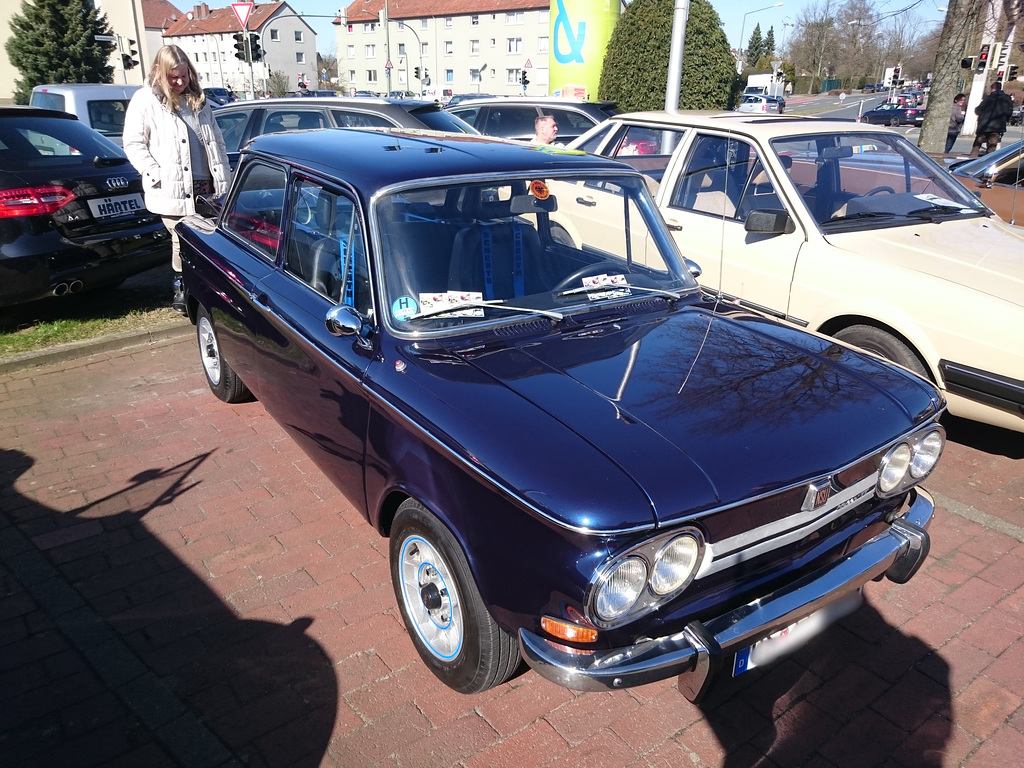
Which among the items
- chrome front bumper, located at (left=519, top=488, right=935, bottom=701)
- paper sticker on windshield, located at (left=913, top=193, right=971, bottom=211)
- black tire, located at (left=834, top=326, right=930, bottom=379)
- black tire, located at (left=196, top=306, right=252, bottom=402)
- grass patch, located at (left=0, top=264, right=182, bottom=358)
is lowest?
grass patch, located at (left=0, top=264, right=182, bottom=358)

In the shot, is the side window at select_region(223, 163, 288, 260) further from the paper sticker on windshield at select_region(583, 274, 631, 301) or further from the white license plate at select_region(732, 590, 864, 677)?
the white license plate at select_region(732, 590, 864, 677)

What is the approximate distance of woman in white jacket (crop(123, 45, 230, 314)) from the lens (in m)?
5.67

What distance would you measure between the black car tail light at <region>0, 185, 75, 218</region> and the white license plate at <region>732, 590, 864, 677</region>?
591 centimetres

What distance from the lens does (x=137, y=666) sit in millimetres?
2994

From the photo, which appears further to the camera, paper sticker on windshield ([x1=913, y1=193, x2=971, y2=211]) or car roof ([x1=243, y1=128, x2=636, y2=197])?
paper sticker on windshield ([x1=913, y1=193, x2=971, y2=211])

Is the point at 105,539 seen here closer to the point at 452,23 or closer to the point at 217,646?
the point at 217,646

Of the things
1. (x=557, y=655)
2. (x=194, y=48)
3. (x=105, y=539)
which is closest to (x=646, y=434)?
(x=557, y=655)

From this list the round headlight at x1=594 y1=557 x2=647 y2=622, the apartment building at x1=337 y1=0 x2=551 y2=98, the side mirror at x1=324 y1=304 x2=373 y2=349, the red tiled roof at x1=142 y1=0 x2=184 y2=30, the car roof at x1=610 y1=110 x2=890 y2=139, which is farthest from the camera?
the red tiled roof at x1=142 y1=0 x2=184 y2=30

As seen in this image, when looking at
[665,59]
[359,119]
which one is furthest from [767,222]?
[665,59]

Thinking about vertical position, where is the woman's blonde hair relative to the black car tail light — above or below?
above

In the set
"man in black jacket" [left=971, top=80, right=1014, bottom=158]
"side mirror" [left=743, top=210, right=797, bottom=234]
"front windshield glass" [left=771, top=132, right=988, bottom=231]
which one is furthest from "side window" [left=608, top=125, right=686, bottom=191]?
"man in black jacket" [left=971, top=80, right=1014, bottom=158]

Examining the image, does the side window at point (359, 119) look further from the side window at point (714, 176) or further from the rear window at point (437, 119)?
the side window at point (714, 176)

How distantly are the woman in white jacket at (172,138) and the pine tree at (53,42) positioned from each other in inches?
1254

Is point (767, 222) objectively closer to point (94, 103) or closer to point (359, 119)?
point (359, 119)
